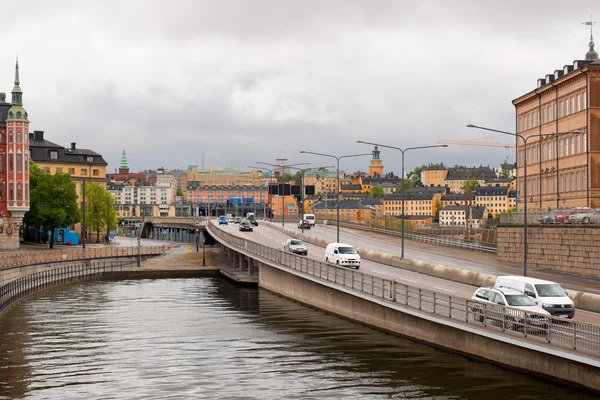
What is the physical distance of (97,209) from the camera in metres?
150

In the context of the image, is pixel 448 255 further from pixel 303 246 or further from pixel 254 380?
pixel 254 380

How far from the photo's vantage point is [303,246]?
74.2 meters

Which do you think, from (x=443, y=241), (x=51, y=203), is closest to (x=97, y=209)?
(x=51, y=203)

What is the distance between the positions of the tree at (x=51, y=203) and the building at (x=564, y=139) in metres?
61.5

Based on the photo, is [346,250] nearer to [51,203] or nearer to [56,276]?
[56,276]

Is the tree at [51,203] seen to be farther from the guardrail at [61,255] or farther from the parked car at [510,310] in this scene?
the parked car at [510,310]

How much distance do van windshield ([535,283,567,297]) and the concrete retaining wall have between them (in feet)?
10.7

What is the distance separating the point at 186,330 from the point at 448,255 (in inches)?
1175

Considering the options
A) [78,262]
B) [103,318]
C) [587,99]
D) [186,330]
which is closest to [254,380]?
[186,330]

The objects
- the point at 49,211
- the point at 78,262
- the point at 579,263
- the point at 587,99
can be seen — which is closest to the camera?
the point at 579,263

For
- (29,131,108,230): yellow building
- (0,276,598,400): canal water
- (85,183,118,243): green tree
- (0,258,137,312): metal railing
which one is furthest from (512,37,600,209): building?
(29,131,108,230): yellow building

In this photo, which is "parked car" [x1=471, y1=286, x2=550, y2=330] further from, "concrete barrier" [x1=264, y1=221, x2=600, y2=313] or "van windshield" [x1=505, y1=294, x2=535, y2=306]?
"concrete barrier" [x1=264, y1=221, x2=600, y2=313]

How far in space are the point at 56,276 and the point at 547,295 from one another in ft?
197

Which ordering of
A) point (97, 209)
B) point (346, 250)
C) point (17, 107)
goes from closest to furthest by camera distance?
point (346, 250), point (17, 107), point (97, 209)
